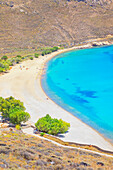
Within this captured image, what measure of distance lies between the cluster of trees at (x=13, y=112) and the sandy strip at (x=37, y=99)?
2.74m

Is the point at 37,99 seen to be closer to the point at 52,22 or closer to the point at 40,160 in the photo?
the point at 40,160

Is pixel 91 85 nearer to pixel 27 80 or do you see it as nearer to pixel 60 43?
pixel 27 80

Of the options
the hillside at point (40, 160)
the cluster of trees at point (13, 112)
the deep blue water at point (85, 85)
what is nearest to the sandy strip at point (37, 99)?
the deep blue water at point (85, 85)

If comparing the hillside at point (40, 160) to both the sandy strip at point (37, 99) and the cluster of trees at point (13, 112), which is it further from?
the cluster of trees at point (13, 112)

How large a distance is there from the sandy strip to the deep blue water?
1.76 m

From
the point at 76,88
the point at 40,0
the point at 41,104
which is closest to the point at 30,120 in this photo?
the point at 41,104

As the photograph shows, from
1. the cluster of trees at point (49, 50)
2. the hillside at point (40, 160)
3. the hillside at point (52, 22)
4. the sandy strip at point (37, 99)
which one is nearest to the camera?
the hillside at point (40, 160)

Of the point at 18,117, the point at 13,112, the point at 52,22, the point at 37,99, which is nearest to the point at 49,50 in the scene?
the point at 52,22

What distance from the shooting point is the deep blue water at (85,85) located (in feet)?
118

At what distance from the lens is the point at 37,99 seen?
140ft

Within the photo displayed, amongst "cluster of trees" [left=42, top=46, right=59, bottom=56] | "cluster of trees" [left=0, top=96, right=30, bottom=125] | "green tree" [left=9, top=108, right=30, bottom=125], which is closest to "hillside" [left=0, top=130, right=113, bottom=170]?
"green tree" [left=9, top=108, right=30, bottom=125]

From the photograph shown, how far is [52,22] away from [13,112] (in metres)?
81.9

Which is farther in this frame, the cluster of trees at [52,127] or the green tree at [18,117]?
the green tree at [18,117]

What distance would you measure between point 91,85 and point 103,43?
162ft
